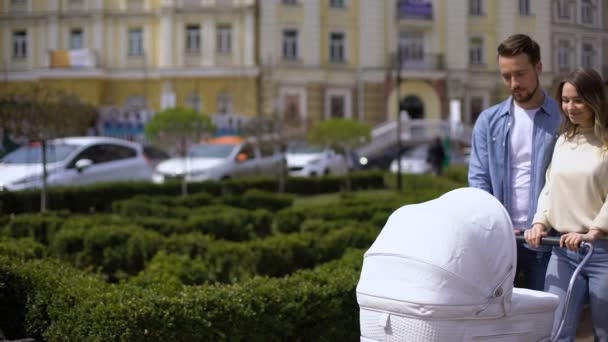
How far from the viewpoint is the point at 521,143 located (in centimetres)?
423

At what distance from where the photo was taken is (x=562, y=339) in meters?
3.79

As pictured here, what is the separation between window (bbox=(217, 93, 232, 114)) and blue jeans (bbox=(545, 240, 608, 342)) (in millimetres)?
31333

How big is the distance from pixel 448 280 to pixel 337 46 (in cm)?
3248

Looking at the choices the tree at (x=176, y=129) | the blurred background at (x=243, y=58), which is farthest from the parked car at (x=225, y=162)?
the blurred background at (x=243, y=58)

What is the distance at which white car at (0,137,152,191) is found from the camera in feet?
55.9

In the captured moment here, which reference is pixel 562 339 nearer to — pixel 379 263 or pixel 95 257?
pixel 379 263

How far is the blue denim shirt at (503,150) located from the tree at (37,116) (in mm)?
10236

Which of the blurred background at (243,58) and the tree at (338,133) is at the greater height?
the blurred background at (243,58)

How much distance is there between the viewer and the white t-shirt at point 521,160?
4211mm

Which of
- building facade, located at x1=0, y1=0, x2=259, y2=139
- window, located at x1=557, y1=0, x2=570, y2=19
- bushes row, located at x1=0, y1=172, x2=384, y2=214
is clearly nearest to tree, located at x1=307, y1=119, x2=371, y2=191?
bushes row, located at x1=0, y1=172, x2=384, y2=214

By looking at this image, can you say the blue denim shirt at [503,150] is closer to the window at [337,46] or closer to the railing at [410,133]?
→ the railing at [410,133]

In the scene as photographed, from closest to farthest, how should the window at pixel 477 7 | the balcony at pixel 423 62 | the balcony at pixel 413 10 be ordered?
1. the window at pixel 477 7
2. the balcony at pixel 413 10
3. the balcony at pixel 423 62

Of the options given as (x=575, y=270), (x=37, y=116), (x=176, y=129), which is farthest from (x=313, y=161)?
(x=575, y=270)

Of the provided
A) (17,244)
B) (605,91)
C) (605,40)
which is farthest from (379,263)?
(17,244)
